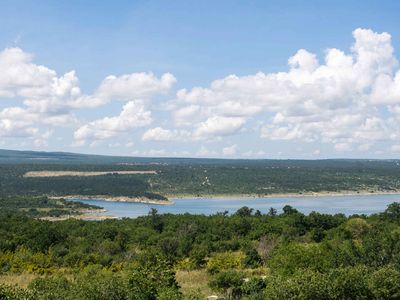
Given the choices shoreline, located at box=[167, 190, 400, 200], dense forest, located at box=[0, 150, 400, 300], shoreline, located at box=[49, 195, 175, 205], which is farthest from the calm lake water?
dense forest, located at box=[0, 150, 400, 300]

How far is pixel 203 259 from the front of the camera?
135 feet

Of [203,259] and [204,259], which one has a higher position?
[203,259]

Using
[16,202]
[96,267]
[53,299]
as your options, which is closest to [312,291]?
[53,299]

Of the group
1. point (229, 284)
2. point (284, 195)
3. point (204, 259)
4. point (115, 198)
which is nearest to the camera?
point (229, 284)

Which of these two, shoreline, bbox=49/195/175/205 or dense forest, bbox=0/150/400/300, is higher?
dense forest, bbox=0/150/400/300

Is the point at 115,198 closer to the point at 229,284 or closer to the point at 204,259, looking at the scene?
the point at 204,259

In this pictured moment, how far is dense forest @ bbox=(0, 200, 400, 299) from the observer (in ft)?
73.8

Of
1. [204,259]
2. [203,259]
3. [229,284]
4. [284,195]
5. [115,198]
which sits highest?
[229,284]

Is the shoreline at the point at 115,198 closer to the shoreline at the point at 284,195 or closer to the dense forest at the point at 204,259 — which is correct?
the shoreline at the point at 284,195

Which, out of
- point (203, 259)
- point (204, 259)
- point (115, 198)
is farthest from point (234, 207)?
point (203, 259)

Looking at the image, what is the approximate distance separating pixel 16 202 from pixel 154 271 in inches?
4745

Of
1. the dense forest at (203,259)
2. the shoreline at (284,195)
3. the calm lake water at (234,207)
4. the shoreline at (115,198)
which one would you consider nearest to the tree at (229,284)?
the dense forest at (203,259)

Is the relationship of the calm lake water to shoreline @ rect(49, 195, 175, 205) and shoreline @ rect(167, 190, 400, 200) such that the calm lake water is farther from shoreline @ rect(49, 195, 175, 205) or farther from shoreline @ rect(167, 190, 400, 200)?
shoreline @ rect(167, 190, 400, 200)

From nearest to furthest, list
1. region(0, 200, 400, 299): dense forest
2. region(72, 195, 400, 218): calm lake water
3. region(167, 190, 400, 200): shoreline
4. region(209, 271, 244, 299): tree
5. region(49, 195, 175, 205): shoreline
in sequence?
region(0, 200, 400, 299): dense forest < region(209, 271, 244, 299): tree < region(72, 195, 400, 218): calm lake water < region(49, 195, 175, 205): shoreline < region(167, 190, 400, 200): shoreline
